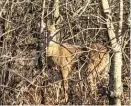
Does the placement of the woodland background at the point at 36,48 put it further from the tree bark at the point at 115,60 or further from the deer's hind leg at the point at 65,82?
the tree bark at the point at 115,60

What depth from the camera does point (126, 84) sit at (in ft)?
20.9

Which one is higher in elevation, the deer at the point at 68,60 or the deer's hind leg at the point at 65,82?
the deer at the point at 68,60

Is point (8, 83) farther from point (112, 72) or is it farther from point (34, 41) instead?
point (112, 72)

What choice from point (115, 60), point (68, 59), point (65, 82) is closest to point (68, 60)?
point (68, 59)

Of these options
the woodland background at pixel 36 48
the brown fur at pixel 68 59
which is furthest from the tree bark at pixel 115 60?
the brown fur at pixel 68 59

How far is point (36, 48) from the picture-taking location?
725 centimetres

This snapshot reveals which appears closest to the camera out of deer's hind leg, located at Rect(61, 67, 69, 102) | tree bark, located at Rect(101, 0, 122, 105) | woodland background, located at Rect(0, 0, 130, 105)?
tree bark, located at Rect(101, 0, 122, 105)

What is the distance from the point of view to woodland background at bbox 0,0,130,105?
6.00 meters

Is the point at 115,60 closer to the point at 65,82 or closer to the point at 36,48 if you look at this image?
the point at 65,82

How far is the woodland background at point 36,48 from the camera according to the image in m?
6.00

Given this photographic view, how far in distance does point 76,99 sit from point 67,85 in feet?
1.65

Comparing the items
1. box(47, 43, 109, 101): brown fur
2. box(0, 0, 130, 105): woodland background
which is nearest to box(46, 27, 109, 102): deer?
box(47, 43, 109, 101): brown fur

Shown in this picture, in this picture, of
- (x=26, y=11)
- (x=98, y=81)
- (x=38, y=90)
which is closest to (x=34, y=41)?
(x=26, y=11)

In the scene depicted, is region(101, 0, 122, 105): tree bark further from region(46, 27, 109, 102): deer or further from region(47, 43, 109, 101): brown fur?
region(47, 43, 109, 101): brown fur
